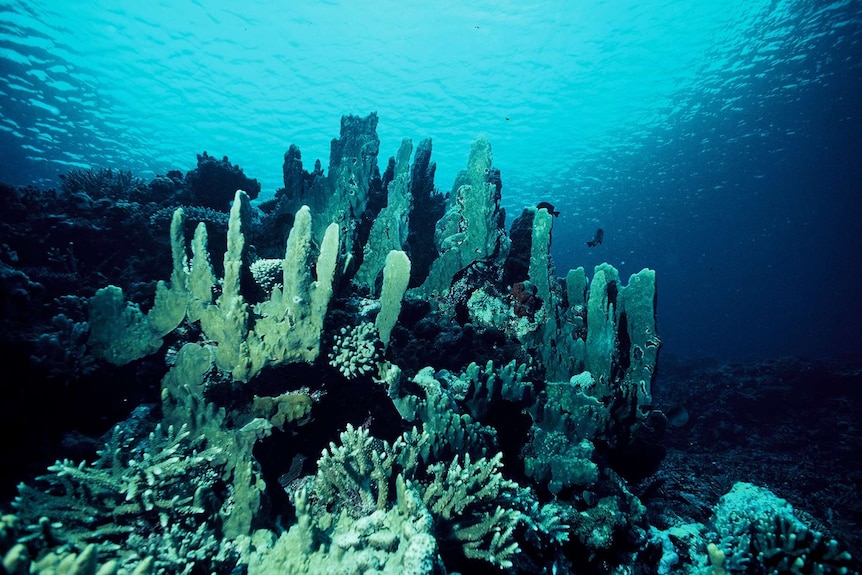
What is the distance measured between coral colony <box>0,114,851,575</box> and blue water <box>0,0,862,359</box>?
44.3 feet

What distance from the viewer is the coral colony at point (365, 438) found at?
2.47 metres

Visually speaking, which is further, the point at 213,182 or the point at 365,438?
the point at 213,182

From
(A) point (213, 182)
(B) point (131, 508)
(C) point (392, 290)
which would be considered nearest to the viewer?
(B) point (131, 508)

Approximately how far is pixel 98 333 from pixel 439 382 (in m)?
3.68

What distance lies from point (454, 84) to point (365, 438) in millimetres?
21520

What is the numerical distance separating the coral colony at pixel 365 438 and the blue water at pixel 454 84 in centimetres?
1349

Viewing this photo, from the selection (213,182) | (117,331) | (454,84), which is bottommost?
(117,331)

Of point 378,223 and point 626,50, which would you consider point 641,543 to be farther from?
point 626,50

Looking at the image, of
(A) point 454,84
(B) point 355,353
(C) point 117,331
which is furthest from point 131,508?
(A) point 454,84

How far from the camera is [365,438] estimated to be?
123 inches

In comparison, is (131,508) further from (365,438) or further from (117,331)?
(117,331)

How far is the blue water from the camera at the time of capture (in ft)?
52.1

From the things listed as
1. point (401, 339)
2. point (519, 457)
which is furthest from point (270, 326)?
point (519, 457)

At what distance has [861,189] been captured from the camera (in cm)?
3712
